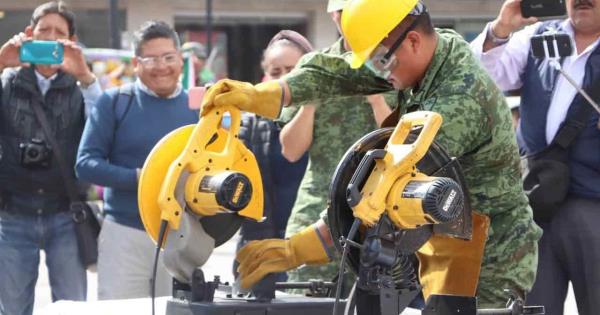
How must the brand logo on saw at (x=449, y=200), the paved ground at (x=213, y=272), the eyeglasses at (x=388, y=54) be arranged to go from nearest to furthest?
the brand logo on saw at (x=449, y=200), the eyeglasses at (x=388, y=54), the paved ground at (x=213, y=272)

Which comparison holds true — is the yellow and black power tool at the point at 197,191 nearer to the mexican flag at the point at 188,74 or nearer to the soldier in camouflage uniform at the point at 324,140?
the soldier in camouflage uniform at the point at 324,140

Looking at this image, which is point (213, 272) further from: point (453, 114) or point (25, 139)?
point (453, 114)

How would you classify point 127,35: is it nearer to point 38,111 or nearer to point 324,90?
point 38,111

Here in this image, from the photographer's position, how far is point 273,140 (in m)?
6.00

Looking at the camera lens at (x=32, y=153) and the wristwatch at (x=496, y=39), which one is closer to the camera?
the wristwatch at (x=496, y=39)

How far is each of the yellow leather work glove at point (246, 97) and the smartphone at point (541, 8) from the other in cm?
142

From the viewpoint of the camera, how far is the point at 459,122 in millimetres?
3609

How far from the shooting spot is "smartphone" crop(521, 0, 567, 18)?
4.93m

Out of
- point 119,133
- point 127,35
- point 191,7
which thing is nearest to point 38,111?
point 119,133

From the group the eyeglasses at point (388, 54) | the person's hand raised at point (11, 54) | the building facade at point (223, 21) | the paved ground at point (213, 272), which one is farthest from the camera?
the building facade at point (223, 21)

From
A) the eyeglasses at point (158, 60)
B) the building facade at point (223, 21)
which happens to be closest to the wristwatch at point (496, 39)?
the eyeglasses at point (158, 60)

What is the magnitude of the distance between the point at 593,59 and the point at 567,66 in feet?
0.35

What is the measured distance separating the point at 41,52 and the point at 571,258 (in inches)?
105

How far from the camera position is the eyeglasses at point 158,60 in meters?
6.08
